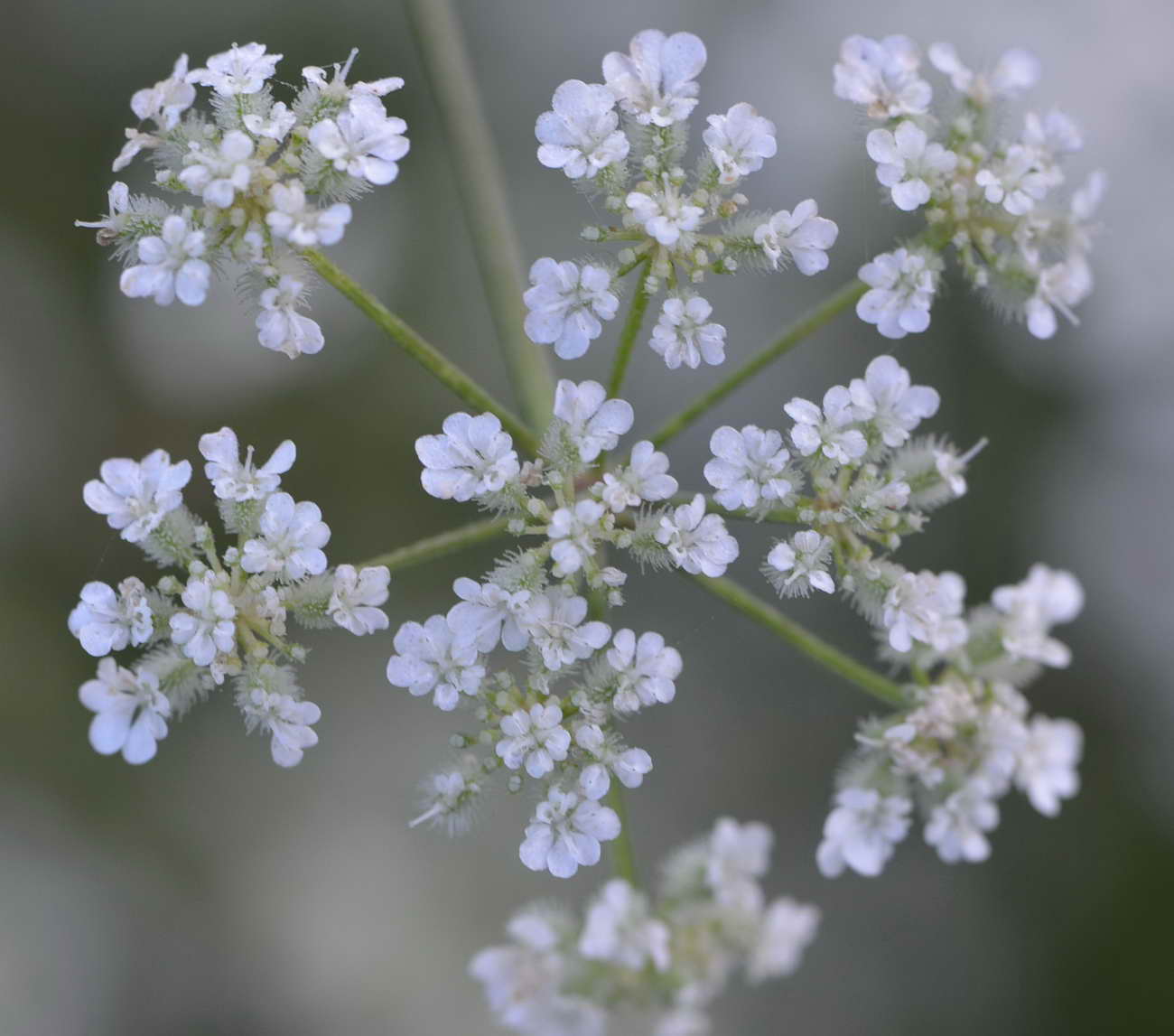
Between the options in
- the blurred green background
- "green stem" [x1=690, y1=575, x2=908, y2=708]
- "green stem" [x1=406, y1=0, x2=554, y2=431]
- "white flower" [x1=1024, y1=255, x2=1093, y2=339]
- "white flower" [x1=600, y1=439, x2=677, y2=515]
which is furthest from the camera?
A: the blurred green background

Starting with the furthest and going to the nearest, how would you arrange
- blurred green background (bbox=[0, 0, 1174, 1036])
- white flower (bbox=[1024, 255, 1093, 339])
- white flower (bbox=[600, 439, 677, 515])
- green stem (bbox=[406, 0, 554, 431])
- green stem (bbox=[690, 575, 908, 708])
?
blurred green background (bbox=[0, 0, 1174, 1036]), green stem (bbox=[406, 0, 554, 431]), white flower (bbox=[1024, 255, 1093, 339]), green stem (bbox=[690, 575, 908, 708]), white flower (bbox=[600, 439, 677, 515])

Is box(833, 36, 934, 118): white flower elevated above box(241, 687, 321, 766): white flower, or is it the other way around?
box(833, 36, 934, 118): white flower

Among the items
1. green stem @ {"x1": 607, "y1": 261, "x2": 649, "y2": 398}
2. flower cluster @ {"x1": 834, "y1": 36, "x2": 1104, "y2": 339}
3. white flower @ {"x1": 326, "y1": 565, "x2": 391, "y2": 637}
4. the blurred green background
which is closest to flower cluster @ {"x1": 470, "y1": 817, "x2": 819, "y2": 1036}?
white flower @ {"x1": 326, "y1": 565, "x2": 391, "y2": 637}

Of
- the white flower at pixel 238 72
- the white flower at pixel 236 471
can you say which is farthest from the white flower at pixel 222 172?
the white flower at pixel 236 471

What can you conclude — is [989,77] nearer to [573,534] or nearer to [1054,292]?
[1054,292]

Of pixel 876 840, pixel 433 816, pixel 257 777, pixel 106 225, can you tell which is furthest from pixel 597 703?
pixel 257 777

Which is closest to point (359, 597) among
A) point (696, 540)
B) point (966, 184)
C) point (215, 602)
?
point (215, 602)

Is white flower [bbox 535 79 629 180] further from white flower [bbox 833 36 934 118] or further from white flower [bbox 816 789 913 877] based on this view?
white flower [bbox 816 789 913 877]
